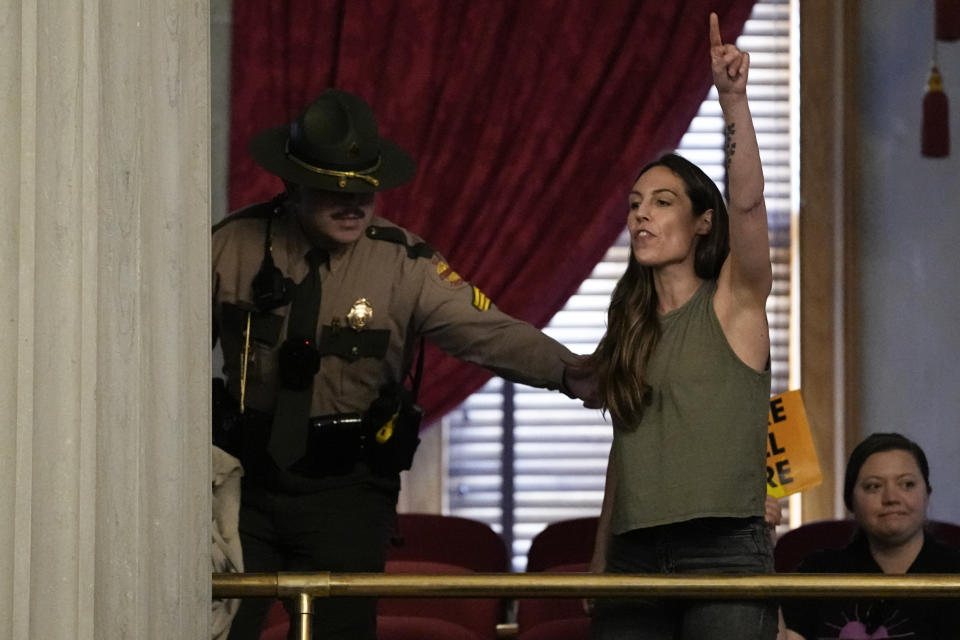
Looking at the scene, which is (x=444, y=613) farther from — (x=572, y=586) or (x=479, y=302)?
(x=572, y=586)

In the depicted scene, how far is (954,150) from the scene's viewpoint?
18.5 ft

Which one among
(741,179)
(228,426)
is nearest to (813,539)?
(228,426)

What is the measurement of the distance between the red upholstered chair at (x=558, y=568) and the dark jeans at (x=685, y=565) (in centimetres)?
175

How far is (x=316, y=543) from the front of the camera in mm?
3402

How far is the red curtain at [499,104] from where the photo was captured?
557cm

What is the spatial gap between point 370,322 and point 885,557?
1.48m

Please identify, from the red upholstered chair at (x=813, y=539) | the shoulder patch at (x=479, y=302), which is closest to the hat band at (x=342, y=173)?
the shoulder patch at (x=479, y=302)

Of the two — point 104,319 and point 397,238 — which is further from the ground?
point 397,238

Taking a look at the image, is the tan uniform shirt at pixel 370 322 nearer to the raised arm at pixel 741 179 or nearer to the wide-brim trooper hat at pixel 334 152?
the wide-brim trooper hat at pixel 334 152

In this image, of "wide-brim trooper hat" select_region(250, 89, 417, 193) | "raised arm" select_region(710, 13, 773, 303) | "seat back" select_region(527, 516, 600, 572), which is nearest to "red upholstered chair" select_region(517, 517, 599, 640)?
"seat back" select_region(527, 516, 600, 572)

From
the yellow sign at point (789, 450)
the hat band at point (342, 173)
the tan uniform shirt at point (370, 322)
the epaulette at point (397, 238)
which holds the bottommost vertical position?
the yellow sign at point (789, 450)

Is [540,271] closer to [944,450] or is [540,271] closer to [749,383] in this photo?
[944,450]

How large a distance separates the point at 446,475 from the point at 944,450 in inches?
76.2

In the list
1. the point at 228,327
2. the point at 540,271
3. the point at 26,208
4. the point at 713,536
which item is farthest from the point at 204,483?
the point at 540,271
